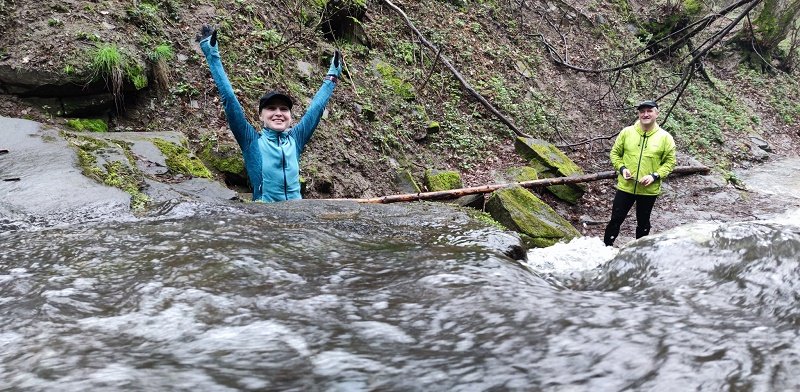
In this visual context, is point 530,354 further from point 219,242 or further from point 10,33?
point 10,33

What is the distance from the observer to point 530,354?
1827 mm

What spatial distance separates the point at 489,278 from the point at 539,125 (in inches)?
383

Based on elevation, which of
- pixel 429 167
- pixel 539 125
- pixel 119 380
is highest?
pixel 539 125

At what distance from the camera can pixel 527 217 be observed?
21.5ft

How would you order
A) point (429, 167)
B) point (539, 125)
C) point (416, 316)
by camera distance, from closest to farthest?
point (416, 316) → point (429, 167) → point (539, 125)

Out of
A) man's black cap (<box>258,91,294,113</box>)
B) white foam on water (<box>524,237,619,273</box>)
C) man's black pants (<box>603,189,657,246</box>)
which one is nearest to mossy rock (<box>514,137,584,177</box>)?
man's black pants (<box>603,189,657,246</box>)

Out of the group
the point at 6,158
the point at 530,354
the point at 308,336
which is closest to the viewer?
the point at 530,354

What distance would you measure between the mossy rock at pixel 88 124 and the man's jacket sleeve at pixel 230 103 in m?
2.28

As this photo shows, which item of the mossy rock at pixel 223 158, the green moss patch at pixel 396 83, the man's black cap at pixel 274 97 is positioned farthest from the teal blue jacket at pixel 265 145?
the green moss patch at pixel 396 83

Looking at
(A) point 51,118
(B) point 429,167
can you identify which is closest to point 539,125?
(B) point 429,167

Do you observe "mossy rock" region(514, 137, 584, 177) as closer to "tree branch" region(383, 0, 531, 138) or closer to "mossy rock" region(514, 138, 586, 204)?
"mossy rock" region(514, 138, 586, 204)

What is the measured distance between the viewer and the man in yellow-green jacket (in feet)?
20.9

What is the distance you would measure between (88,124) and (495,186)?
215 inches

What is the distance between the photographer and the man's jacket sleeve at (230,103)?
4.51 meters
